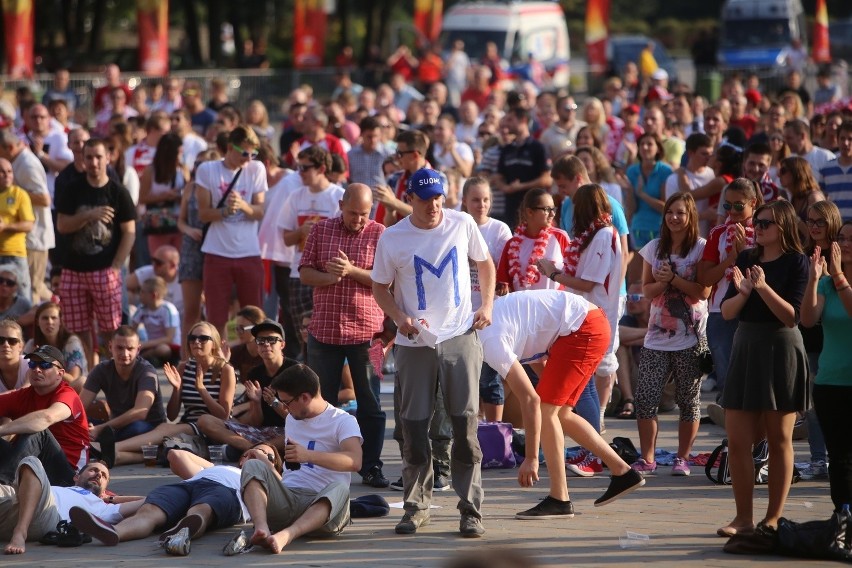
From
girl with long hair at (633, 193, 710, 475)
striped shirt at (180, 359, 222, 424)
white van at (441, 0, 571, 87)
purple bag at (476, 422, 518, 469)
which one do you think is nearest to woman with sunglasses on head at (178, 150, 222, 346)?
striped shirt at (180, 359, 222, 424)

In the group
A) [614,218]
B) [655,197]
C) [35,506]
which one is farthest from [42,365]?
[655,197]

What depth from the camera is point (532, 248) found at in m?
9.50

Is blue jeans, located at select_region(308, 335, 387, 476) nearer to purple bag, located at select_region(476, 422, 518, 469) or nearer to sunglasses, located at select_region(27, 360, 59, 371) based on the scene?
purple bag, located at select_region(476, 422, 518, 469)

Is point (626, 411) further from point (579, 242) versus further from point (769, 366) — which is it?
point (769, 366)

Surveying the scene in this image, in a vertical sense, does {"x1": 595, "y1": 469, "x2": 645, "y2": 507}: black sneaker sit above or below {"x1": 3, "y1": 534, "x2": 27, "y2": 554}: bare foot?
above

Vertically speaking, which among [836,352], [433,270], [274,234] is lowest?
[836,352]

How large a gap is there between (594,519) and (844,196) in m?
5.10

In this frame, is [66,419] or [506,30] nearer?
[66,419]

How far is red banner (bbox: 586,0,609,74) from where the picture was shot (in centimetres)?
3478

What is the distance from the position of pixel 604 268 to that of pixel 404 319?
228cm

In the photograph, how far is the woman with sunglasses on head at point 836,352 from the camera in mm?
7020

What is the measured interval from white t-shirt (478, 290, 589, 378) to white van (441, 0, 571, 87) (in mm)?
27992

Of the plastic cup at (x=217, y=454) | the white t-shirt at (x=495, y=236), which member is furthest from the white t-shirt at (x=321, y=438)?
the white t-shirt at (x=495, y=236)

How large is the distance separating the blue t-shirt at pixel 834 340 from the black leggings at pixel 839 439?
49mm
